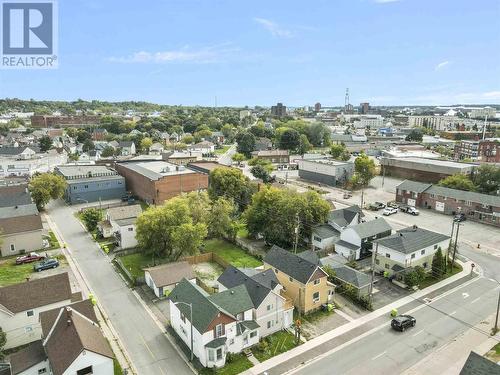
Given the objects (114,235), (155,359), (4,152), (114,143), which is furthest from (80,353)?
(114,143)

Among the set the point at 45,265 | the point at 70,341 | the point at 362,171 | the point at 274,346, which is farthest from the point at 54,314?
the point at 362,171

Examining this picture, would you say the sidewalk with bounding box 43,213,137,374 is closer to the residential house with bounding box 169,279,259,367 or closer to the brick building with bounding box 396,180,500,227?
the residential house with bounding box 169,279,259,367

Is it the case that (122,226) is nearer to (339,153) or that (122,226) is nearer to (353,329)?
(353,329)

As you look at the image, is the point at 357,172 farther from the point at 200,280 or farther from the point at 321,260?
the point at 200,280

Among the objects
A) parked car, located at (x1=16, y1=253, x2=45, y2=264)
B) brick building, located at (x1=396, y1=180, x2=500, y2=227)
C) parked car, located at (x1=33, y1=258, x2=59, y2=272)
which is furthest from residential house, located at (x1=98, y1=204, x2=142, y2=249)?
brick building, located at (x1=396, y1=180, x2=500, y2=227)

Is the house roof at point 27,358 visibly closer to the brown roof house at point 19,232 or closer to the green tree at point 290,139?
the brown roof house at point 19,232

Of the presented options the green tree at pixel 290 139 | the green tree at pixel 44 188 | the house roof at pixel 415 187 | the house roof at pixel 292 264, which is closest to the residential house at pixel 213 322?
the house roof at pixel 292 264
